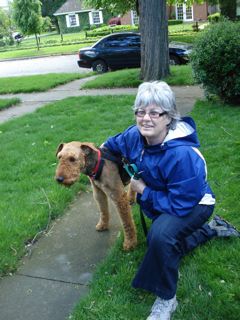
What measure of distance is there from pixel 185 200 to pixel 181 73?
960 centimetres

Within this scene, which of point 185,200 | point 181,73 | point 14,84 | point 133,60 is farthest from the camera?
point 133,60

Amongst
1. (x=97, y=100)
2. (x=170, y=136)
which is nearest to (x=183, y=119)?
(x=170, y=136)

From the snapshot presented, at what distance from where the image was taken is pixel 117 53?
16.0 metres

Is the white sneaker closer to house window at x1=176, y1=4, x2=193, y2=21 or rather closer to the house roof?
house window at x1=176, y1=4, x2=193, y2=21

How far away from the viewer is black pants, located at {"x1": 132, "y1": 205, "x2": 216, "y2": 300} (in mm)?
2771

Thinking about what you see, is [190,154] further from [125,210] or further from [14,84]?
[14,84]

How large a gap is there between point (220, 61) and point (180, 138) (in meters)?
5.64

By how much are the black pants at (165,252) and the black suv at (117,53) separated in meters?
13.6

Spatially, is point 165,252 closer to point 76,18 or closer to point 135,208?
point 135,208

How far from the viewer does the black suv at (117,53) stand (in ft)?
52.3

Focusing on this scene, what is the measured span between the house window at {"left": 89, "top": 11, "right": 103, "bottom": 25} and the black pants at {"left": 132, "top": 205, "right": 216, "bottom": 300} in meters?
57.5

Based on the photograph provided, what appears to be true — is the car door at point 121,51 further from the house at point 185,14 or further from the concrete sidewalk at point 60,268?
the house at point 185,14

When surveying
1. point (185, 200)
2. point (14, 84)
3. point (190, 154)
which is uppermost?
point (190, 154)

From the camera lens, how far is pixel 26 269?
365 cm
